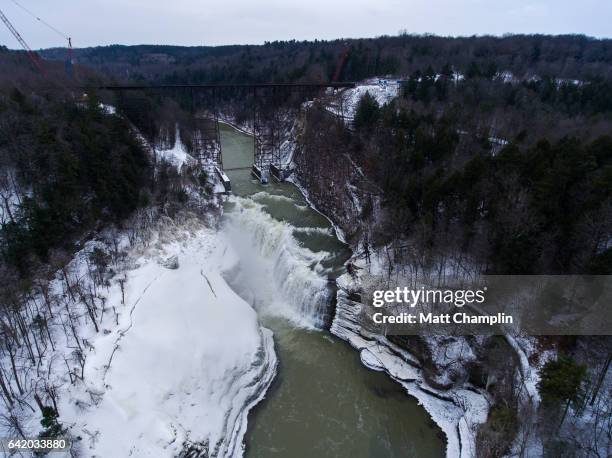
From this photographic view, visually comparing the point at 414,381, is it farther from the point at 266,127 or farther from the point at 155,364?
the point at 266,127

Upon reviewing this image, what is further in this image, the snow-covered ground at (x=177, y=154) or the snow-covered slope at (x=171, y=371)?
the snow-covered ground at (x=177, y=154)

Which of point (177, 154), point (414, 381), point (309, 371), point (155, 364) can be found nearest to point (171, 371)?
point (155, 364)

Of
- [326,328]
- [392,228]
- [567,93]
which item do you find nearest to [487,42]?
[567,93]

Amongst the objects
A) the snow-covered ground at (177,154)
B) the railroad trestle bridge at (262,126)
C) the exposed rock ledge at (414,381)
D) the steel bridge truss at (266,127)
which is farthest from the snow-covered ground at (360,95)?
the exposed rock ledge at (414,381)

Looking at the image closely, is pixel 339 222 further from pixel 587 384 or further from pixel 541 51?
pixel 541 51
